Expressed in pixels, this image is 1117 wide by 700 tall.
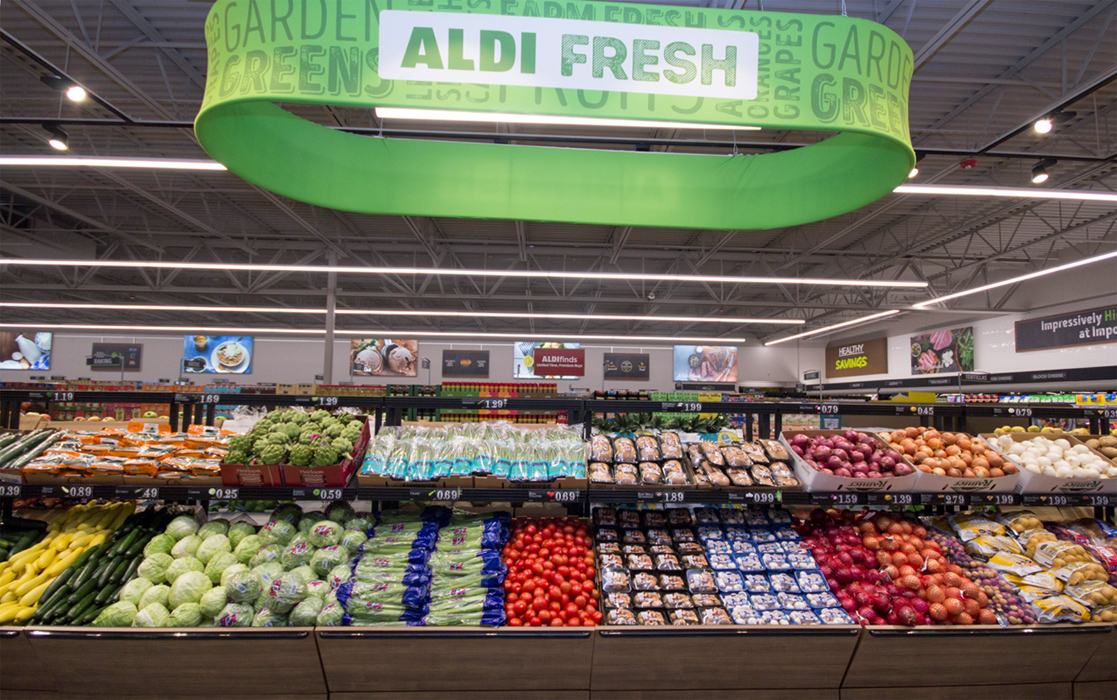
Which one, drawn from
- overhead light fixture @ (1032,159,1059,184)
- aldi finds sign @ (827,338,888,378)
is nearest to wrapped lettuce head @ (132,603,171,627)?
overhead light fixture @ (1032,159,1059,184)

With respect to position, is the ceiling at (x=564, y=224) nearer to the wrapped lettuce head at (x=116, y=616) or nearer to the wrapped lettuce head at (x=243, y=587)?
the wrapped lettuce head at (x=243, y=587)

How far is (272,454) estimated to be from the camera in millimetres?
2688

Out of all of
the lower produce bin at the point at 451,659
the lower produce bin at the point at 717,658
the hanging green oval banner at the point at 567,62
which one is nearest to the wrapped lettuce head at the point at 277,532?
the lower produce bin at the point at 451,659

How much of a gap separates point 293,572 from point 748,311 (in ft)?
67.7

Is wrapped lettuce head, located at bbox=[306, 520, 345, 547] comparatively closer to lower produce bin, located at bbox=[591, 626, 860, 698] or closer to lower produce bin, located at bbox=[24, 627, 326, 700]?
lower produce bin, located at bbox=[24, 627, 326, 700]

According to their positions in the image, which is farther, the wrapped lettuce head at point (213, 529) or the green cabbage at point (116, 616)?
the wrapped lettuce head at point (213, 529)

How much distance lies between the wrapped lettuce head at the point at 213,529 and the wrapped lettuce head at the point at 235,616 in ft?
1.83

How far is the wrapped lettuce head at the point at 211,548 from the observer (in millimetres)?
2842

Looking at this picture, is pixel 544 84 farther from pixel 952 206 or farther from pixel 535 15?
pixel 952 206

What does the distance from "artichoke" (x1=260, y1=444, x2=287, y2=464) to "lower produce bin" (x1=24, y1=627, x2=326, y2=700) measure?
29.6 inches

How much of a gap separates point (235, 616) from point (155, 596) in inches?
17.4

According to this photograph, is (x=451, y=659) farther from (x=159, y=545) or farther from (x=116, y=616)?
(x=159, y=545)

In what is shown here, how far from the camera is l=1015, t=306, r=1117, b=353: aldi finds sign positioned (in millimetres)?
10945

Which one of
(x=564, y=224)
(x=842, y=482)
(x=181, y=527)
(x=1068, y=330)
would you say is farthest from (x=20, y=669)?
(x=1068, y=330)
